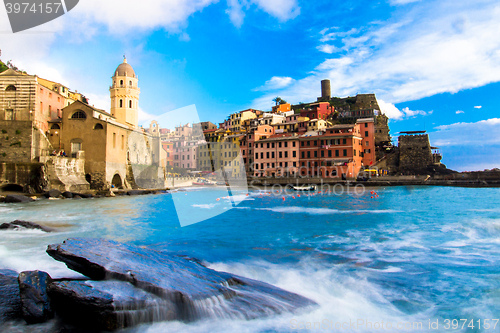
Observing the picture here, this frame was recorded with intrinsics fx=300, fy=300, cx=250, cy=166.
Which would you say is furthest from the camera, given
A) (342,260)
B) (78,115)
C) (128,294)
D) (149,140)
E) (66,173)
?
(149,140)

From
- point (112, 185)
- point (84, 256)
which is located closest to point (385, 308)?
point (84, 256)

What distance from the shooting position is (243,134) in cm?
5662

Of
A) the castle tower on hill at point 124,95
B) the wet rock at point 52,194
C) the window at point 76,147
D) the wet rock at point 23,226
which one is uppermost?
the castle tower on hill at point 124,95

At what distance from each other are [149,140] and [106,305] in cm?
4372

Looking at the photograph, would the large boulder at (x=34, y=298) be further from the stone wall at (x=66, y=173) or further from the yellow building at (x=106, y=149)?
the yellow building at (x=106, y=149)

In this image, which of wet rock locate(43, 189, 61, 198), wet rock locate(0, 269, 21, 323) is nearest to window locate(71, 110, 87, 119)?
wet rock locate(43, 189, 61, 198)

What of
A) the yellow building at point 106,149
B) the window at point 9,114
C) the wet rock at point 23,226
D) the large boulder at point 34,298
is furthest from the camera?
the window at point 9,114

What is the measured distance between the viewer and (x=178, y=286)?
4.23 meters

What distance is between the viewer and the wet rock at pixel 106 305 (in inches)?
141

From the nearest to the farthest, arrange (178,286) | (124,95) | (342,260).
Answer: (178,286) < (342,260) < (124,95)

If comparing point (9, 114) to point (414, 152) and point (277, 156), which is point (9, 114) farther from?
point (414, 152)

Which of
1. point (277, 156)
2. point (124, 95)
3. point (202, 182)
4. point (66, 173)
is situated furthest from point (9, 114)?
point (277, 156)

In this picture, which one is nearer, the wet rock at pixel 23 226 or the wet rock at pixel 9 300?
the wet rock at pixel 9 300

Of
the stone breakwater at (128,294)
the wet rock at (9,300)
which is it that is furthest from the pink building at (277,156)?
the wet rock at (9,300)
